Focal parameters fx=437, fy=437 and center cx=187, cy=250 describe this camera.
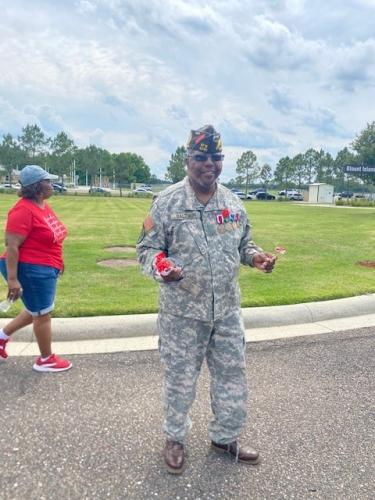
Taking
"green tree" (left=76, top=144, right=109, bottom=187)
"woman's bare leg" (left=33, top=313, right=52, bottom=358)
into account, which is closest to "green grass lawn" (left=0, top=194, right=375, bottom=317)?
"woman's bare leg" (left=33, top=313, right=52, bottom=358)

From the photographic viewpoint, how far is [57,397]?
11.1 feet

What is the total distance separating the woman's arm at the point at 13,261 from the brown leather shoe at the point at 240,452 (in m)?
2.01

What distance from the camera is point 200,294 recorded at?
255cm

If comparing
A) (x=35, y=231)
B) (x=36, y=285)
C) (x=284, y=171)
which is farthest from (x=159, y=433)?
(x=284, y=171)

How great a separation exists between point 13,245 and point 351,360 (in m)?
3.26

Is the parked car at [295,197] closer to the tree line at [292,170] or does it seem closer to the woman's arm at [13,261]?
the tree line at [292,170]

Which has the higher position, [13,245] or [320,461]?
[13,245]

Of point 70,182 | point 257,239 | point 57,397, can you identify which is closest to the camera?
point 57,397

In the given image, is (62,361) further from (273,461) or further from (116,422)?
(273,461)

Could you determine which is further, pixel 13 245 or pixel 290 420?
pixel 13 245

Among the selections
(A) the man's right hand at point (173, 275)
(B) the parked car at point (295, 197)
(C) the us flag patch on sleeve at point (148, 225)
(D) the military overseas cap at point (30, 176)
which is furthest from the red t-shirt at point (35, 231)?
(B) the parked car at point (295, 197)

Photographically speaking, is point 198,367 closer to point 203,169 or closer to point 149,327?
point 203,169

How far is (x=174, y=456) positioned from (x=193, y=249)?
1.25 metres

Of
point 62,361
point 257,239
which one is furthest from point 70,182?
point 62,361
